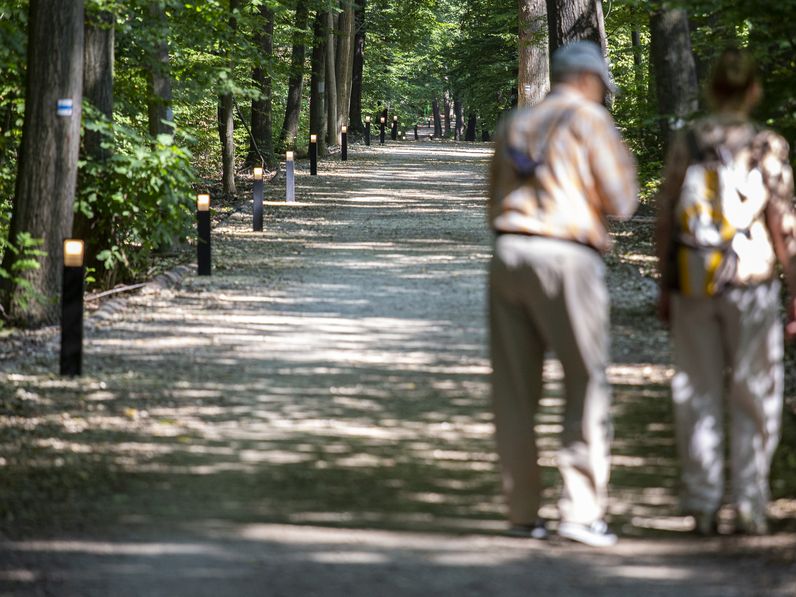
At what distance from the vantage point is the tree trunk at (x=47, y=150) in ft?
41.3

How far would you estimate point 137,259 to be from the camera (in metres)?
15.8

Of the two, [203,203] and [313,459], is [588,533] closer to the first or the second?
[313,459]

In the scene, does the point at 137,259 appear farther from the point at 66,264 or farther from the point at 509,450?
the point at 509,450

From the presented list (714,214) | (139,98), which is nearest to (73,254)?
(714,214)

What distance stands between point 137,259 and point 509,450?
10637 millimetres

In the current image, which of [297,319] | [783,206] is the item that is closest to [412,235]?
[297,319]

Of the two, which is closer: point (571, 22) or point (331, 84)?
point (571, 22)

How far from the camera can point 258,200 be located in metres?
20.0

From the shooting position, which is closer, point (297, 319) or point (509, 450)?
point (509, 450)

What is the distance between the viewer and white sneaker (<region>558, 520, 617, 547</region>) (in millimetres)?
5719

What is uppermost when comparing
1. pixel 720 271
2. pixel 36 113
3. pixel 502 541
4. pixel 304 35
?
pixel 304 35

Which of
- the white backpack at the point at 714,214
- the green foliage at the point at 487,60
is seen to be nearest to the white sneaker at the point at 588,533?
the white backpack at the point at 714,214

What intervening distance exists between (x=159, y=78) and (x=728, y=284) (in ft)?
42.3

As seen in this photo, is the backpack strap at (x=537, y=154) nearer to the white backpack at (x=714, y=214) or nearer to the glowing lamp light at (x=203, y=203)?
the white backpack at (x=714, y=214)
